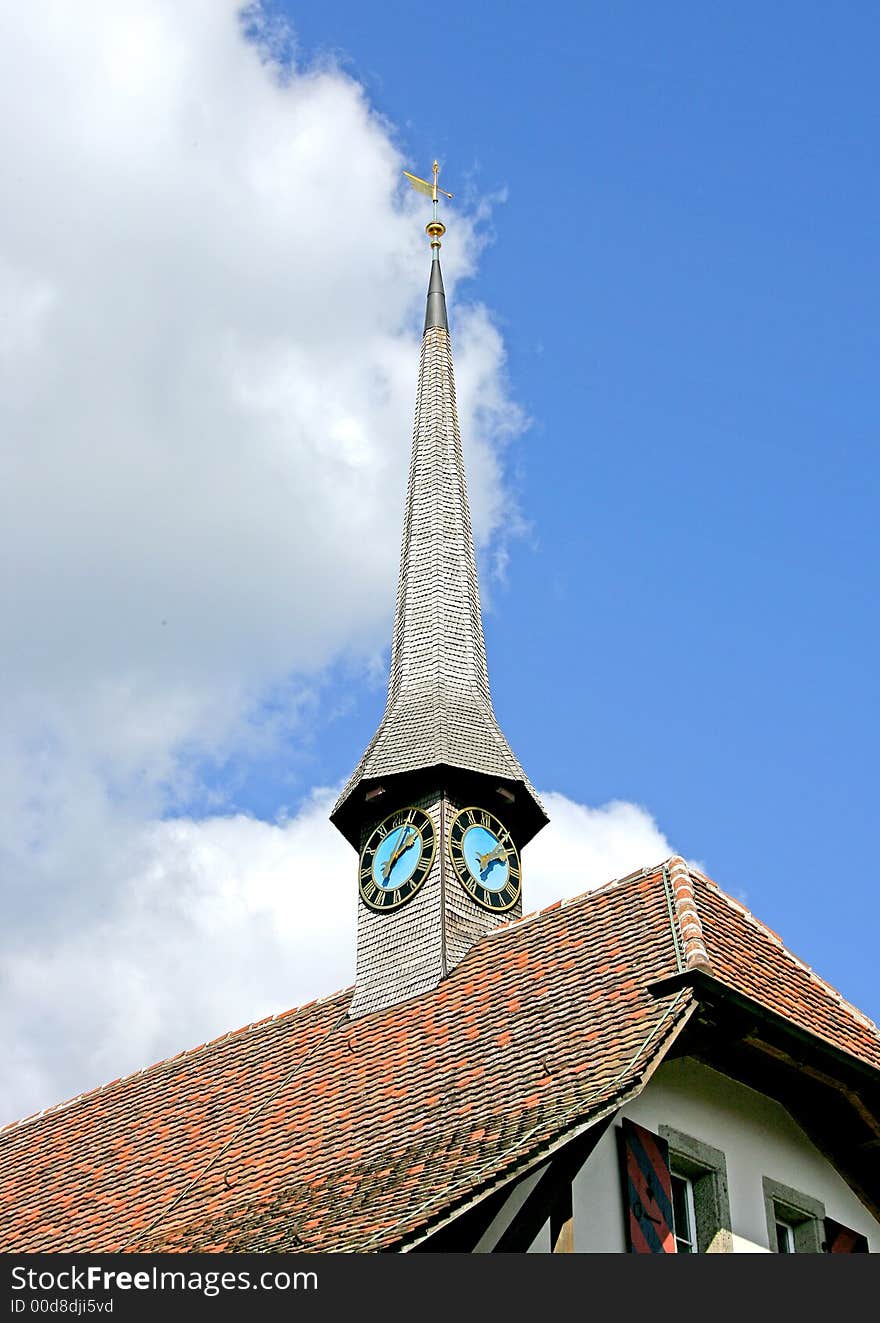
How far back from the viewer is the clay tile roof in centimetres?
1580

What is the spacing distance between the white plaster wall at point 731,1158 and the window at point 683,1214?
1.15 feet

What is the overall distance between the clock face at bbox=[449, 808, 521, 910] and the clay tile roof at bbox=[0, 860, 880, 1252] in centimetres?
141

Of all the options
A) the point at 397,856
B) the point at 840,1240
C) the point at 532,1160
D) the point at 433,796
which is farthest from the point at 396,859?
the point at 532,1160

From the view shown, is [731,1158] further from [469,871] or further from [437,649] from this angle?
[437,649]

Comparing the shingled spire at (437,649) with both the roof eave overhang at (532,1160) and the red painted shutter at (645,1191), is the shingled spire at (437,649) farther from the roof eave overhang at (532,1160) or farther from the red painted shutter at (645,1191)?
the roof eave overhang at (532,1160)

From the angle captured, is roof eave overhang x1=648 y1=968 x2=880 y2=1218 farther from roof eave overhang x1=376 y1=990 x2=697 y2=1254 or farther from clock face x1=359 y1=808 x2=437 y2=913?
clock face x1=359 y1=808 x2=437 y2=913

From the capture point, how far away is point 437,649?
26.8m

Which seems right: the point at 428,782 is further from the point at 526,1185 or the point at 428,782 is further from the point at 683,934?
the point at 526,1185

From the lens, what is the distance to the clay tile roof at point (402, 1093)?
1580 centimetres

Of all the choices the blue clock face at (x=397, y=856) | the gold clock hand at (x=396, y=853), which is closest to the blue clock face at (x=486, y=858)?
the blue clock face at (x=397, y=856)

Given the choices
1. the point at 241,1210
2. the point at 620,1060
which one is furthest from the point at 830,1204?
the point at 241,1210

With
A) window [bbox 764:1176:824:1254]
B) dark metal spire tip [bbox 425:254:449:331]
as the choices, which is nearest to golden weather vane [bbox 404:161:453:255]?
dark metal spire tip [bbox 425:254:449:331]

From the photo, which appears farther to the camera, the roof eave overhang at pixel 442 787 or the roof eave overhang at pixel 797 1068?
the roof eave overhang at pixel 442 787

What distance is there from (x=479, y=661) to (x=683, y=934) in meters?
9.11
